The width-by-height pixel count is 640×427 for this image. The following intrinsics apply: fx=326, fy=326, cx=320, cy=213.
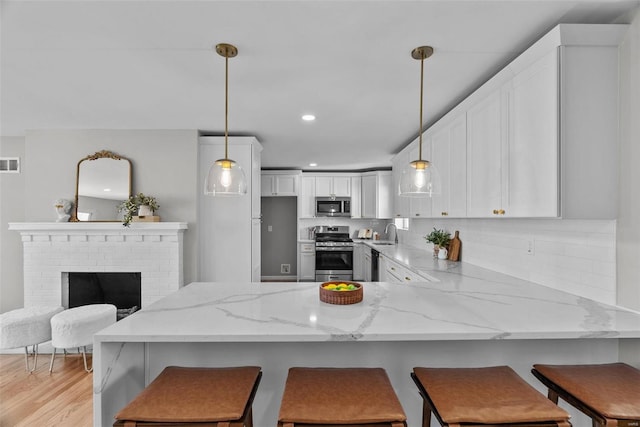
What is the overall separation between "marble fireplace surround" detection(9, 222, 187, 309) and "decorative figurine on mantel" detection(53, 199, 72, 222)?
155 millimetres

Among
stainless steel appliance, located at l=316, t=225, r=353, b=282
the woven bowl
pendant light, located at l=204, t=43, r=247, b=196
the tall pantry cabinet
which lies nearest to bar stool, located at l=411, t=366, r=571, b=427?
the woven bowl

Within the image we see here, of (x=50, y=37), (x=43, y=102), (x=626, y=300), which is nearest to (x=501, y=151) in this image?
(x=626, y=300)

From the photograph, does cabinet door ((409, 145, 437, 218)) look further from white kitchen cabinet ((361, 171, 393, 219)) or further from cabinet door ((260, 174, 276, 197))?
cabinet door ((260, 174, 276, 197))

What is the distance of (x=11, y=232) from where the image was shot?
4.14 meters

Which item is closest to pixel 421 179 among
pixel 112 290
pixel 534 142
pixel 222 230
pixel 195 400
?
pixel 534 142

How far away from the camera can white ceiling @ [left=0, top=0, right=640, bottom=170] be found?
5.27 feet

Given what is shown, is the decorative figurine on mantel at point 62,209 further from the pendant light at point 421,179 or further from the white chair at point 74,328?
the pendant light at point 421,179

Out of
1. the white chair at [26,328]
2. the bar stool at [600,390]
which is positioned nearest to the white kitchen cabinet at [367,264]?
the bar stool at [600,390]

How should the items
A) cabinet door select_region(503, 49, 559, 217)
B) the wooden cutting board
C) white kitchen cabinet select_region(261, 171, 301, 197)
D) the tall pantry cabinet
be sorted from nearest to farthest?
cabinet door select_region(503, 49, 559, 217)
the wooden cutting board
the tall pantry cabinet
white kitchen cabinet select_region(261, 171, 301, 197)

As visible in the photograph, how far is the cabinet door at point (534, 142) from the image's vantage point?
163cm

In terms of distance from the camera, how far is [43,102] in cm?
286

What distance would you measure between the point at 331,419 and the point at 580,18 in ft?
7.13

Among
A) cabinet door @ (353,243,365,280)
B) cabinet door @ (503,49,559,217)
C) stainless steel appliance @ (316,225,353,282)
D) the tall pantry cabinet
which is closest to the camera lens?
cabinet door @ (503,49,559,217)

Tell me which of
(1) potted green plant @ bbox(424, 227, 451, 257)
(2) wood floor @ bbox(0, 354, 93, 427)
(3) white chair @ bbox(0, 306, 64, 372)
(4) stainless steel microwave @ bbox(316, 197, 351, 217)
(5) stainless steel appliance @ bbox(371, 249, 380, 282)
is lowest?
(2) wood floor @ bbox(0, 354, 93, 427)
